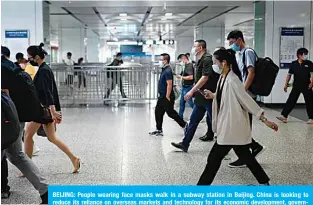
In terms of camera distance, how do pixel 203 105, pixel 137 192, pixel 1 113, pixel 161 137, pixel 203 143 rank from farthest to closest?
pixel 161 137
pixel 203 143
pixel 203 105
pixel 1 113
pixel 137 192

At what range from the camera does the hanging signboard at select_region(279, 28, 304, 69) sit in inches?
445

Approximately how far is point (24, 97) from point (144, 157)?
2426mm

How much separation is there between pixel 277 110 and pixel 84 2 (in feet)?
20.5

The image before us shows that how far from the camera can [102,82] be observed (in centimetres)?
1236

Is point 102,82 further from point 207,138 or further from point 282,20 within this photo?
point 207,138

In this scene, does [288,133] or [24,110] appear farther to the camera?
[288,133]

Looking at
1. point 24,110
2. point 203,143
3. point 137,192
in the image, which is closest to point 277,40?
point 203,143

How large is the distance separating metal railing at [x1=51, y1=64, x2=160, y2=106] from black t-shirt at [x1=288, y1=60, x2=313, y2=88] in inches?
182

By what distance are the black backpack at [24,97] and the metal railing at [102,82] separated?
8.35 m

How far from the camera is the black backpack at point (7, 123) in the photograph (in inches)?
125

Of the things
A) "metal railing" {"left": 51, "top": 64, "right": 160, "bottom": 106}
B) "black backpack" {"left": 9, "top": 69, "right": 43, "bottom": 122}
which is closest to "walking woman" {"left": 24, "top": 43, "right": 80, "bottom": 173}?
"black backpack" {"left": 9, "top": 69, "right": 43, "bottom": 122}

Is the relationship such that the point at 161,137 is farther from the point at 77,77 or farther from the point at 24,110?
the point at 77,77

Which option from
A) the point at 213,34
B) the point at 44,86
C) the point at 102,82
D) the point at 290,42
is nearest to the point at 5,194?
the point at 44,86

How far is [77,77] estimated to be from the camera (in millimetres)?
12438
